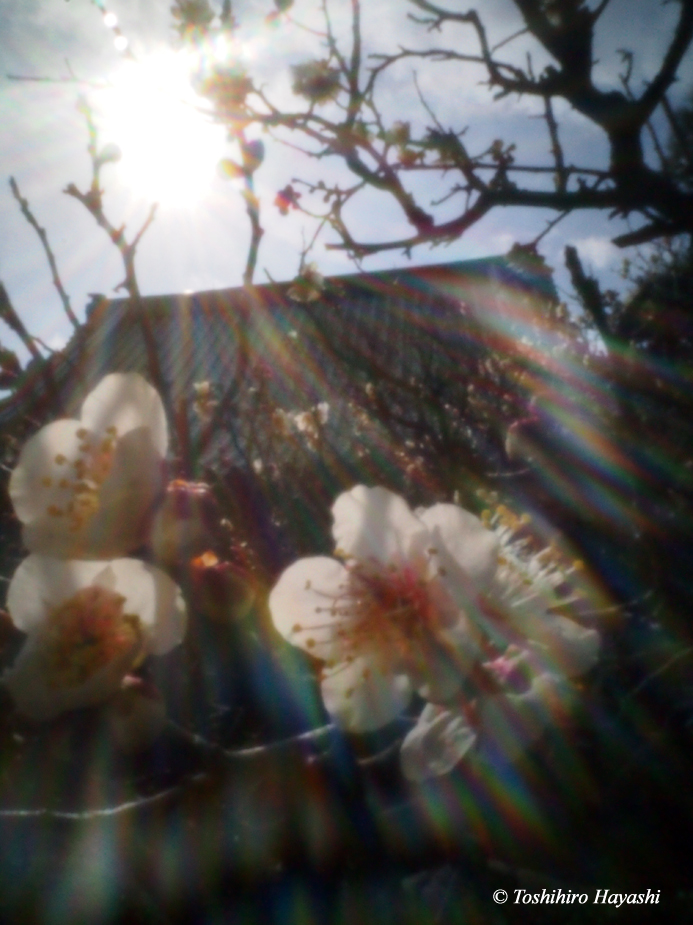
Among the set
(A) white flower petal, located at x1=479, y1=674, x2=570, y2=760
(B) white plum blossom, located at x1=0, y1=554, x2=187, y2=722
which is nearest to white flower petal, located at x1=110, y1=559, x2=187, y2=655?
(B) white plum blossom, located at x1=0, y1=554, x2=187, y2=722

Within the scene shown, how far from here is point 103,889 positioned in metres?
1.10

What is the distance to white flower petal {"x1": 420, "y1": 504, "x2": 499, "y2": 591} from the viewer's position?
821mm

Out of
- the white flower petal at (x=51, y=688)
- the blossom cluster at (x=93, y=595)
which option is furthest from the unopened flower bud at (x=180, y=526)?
the white flower petal at (x=51, y=688)

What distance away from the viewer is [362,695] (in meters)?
0.86

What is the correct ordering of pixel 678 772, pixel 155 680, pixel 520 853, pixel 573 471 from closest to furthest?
pixel 155 680, pixel 520 853, pixel 678 772, pixel 573 471

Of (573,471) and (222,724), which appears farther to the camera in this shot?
(573,471)

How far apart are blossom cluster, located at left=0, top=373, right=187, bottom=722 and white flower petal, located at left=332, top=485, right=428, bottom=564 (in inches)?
11.7

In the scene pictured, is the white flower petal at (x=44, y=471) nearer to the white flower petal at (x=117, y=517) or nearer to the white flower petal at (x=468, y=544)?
the white flower petal at (x=117, y=517)

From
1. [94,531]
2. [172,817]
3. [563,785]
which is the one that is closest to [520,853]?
[563,785]

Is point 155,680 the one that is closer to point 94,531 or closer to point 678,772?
point 94,531

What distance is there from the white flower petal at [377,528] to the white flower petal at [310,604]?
0.16ft

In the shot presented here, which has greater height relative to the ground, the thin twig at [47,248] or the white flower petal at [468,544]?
the thin twig at [47,248]

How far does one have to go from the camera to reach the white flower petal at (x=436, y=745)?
0.78 meters

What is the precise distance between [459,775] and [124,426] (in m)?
0.74
